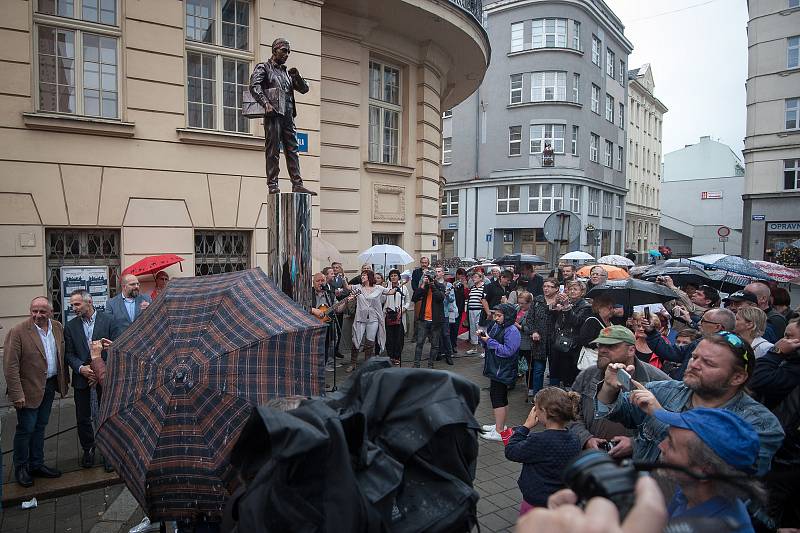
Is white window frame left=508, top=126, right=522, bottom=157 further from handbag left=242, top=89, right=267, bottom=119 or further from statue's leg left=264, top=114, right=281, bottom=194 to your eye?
handbag left=242, top=89, right=267, bottom=119

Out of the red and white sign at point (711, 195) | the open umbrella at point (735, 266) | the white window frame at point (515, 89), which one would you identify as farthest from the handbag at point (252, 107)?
the red and white sign at point (711, 195)

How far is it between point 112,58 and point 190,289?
7.70 metres

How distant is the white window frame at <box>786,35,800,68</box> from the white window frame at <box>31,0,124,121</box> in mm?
36745

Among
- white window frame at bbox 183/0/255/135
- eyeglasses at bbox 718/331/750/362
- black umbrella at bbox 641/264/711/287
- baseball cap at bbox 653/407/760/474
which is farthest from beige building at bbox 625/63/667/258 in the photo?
baseball cap at bbox 653/407/760/474

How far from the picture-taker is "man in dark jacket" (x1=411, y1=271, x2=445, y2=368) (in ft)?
34.1

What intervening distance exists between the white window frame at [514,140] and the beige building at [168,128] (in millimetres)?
23859

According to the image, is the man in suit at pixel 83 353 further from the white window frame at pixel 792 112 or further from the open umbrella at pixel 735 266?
the white window frame at pixel 792 112

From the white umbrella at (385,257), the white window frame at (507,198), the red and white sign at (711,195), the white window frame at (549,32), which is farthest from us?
the red and white sign at (711,195)

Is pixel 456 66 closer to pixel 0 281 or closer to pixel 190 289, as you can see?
pixel 0 281

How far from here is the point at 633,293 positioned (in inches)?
246

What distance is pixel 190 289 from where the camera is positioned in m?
3.08

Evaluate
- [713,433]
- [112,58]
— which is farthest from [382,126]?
[713,433]

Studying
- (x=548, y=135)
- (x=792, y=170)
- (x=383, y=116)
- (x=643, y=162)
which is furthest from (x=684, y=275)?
(x=643, y=162)

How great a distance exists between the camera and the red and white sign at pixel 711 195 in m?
54.6
